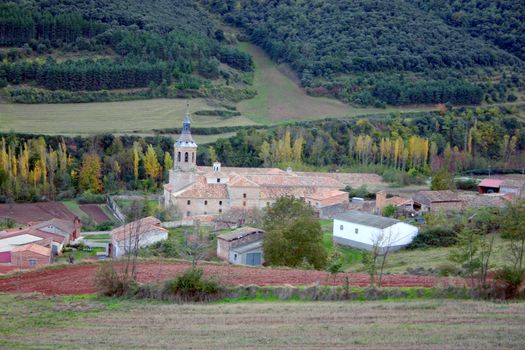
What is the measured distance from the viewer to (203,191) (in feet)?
173

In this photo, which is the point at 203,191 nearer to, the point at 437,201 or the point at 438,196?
the point at 437,201

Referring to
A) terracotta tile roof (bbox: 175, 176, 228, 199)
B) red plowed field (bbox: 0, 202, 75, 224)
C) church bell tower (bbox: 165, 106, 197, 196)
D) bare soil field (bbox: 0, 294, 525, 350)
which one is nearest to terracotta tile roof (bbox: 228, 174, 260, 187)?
terracotta tile roof (bbox: 175, 176, 228, 199)

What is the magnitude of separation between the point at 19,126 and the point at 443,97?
46.6 m

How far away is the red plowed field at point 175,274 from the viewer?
2544 cm

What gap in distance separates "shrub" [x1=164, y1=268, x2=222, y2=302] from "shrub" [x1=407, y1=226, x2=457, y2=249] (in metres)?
20.1

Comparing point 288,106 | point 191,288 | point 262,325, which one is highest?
point 288,106

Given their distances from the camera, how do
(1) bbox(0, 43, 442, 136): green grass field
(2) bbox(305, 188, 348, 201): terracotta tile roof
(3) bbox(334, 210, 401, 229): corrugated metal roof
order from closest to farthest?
(3) bbox(334, 210, 401, 229): corrugated metal roof → (2) bbox(305, 188, 348, 201): terracotta tile roof → (1) bbox(0, 43, 442, 136): green grass field

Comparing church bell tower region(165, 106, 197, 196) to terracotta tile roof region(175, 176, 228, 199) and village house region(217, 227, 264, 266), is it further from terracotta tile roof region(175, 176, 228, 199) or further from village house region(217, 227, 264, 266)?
village house region(217, 227, 264, 266)

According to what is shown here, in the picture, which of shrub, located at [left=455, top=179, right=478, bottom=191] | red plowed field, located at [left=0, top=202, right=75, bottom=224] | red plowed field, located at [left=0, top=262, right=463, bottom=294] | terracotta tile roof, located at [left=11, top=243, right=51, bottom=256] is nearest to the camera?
red plowed field, located at [left=0, top=262, right=463, bottom=294]

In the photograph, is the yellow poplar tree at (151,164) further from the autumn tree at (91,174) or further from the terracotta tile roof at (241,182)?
the terracotta tile roof at (241,182)

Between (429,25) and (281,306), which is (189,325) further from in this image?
(429,25)

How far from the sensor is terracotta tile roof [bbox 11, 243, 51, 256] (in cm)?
3678

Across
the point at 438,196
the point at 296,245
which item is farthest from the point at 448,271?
the point at 438,196

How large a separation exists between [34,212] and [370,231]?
24.1 metres
